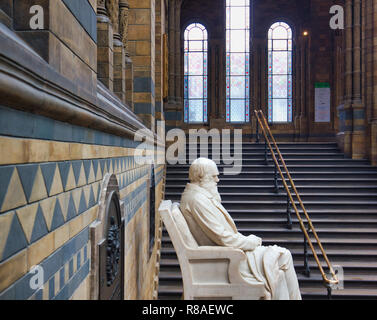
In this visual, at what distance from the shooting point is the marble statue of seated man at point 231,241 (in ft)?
11.9

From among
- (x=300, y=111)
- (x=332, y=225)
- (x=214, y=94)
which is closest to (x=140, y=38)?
(x=332, y=225)

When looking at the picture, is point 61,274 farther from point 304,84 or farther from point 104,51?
point 304,84

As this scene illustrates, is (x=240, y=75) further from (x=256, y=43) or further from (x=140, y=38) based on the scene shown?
(x=140, y=38)

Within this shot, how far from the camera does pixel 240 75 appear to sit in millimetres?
14984

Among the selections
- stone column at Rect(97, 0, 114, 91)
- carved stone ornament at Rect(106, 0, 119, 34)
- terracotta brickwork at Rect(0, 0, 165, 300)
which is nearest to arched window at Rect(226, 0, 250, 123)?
carved stone ornament at Rect(106, 0, 119, 34)

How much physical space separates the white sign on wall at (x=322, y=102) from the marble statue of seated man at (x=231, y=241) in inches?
462

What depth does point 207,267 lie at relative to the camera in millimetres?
3682

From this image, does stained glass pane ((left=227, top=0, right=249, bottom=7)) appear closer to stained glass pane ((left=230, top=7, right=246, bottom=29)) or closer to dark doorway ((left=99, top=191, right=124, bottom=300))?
stained glass pane ((left=230, top=7, right=246, bottom=29))

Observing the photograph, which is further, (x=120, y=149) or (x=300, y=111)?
(x=300, y=111)

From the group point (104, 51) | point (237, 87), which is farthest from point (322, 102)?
point (104, 51)

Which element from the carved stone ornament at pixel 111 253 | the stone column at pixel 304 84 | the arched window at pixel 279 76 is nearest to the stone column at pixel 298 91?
the stone column at pixel 304 84

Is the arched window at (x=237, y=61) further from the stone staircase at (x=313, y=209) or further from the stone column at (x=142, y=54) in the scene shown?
the stone column at (x=142, y=54)

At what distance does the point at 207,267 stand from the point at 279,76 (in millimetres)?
12353

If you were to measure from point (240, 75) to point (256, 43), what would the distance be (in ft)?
4.00
